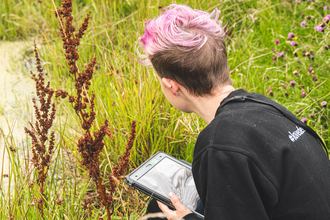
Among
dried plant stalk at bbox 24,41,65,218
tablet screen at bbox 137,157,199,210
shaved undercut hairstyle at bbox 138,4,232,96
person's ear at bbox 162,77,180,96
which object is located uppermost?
shaved undercut hairstyle at bbox 138,4,232,96

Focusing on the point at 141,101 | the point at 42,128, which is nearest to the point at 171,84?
the point at 42,128

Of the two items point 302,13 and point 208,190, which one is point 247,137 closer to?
point 208,190

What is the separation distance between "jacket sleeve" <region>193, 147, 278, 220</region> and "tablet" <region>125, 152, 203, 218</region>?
1.60 feet

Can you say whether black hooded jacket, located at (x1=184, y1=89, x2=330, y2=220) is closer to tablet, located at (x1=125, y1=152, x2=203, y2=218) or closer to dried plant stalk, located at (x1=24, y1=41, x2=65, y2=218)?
tablet, located at (x1=125, y1=152, x2=203, y2=218)

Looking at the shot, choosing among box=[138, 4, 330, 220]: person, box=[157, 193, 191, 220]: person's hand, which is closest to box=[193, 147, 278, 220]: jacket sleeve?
box=[138, 4, 330, 220]: person

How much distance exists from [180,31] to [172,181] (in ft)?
2.72

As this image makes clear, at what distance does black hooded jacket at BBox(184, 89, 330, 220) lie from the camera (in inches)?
38.9

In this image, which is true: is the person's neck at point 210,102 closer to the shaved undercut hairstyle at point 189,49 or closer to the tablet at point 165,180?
the shaved undercut hairstyle at point 189,49

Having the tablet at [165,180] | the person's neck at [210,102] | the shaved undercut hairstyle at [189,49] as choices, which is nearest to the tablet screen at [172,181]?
the tablet at [165,180]

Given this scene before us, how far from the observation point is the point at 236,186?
38.9 inches

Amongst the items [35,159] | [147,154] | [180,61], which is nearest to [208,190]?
[180,61]

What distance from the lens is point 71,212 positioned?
1.74 metres

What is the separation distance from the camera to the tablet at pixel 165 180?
5.05 feet

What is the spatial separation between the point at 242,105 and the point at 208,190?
357mm
